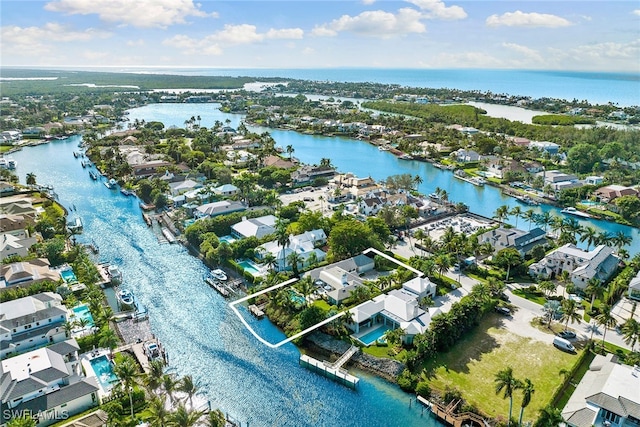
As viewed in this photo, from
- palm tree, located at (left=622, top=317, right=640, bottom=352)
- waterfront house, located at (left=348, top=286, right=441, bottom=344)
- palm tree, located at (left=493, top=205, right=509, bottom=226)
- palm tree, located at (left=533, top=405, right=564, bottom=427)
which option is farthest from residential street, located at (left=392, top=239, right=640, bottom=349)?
palm tree, located at (left=493, top=205, right=509, bottom=226)

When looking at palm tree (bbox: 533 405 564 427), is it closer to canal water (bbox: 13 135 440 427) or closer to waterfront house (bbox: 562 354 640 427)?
waterfront house (bbox: 562 354 640 427)

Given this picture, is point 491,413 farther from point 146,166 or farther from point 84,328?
point 146,166

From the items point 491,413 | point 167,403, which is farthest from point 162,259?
point 491,413

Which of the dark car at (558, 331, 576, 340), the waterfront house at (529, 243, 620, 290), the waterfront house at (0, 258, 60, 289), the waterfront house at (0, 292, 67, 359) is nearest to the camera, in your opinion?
the waterfront house at (0, 292, 67, 359)

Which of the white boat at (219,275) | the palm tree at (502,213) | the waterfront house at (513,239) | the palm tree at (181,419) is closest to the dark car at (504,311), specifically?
the waterfront house at (513,239)

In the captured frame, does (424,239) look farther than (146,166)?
No

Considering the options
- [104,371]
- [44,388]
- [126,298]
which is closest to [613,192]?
[126,298]

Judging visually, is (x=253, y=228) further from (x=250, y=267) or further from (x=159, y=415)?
(x=159, y=415)
